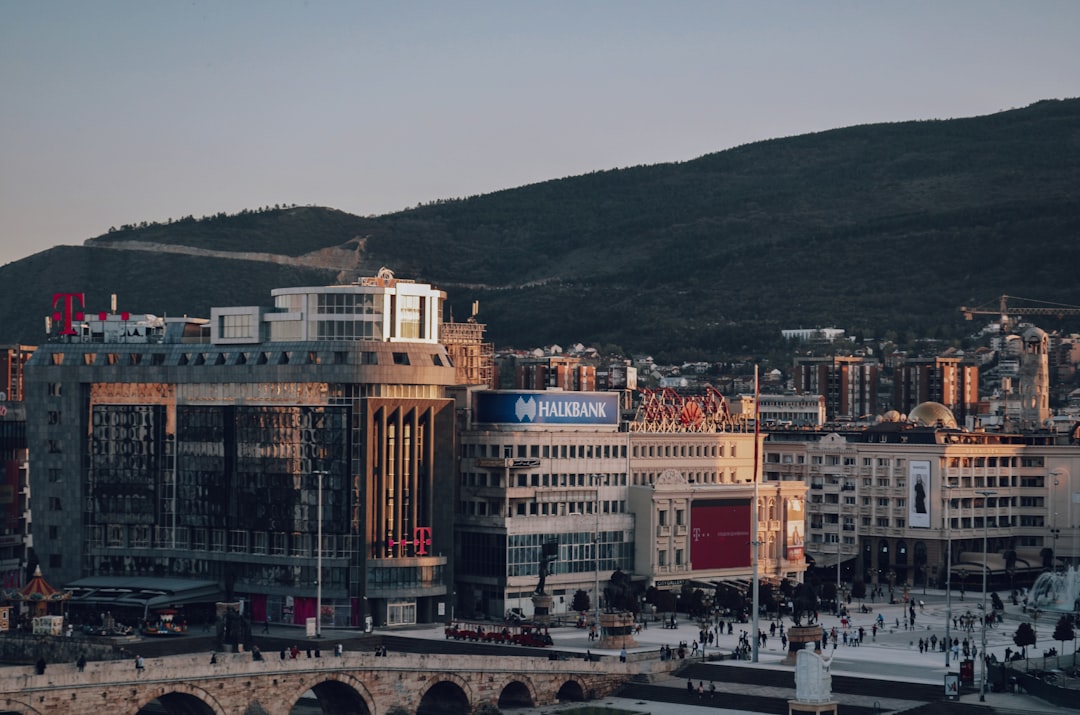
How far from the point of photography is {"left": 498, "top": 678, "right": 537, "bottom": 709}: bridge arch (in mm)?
138875

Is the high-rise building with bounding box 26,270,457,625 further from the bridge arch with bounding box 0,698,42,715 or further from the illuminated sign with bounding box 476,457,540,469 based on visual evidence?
the bridge arch with bounding box 0,698,42,715

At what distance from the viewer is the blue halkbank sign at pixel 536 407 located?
575 feet

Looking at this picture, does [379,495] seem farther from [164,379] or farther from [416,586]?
[164,379]

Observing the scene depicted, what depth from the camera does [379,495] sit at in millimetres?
161375

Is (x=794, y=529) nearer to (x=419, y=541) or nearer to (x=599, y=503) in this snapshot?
(x=599, y=503)

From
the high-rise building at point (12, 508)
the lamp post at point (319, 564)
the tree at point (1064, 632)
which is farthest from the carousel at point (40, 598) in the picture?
the tree at point (1064, 632)

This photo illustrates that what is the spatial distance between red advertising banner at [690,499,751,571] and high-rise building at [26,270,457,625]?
29852 millimetres

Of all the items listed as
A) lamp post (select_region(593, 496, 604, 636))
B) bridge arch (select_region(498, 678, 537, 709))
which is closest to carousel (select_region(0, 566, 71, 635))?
bridge arch (select_region(498, 678, 537, 709))

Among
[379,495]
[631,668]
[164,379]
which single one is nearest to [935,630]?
[631,668]

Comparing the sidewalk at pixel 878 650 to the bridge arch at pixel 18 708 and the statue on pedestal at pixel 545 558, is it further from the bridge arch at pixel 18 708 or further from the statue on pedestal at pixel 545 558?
the bridge arch at pixel 18 708

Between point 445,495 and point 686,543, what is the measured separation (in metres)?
30.0

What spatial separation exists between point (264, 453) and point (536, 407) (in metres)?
24.8

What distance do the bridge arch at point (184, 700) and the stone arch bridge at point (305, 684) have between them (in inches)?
2.3

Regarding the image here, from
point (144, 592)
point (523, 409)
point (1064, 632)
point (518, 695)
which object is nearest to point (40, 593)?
point (144, 592)
